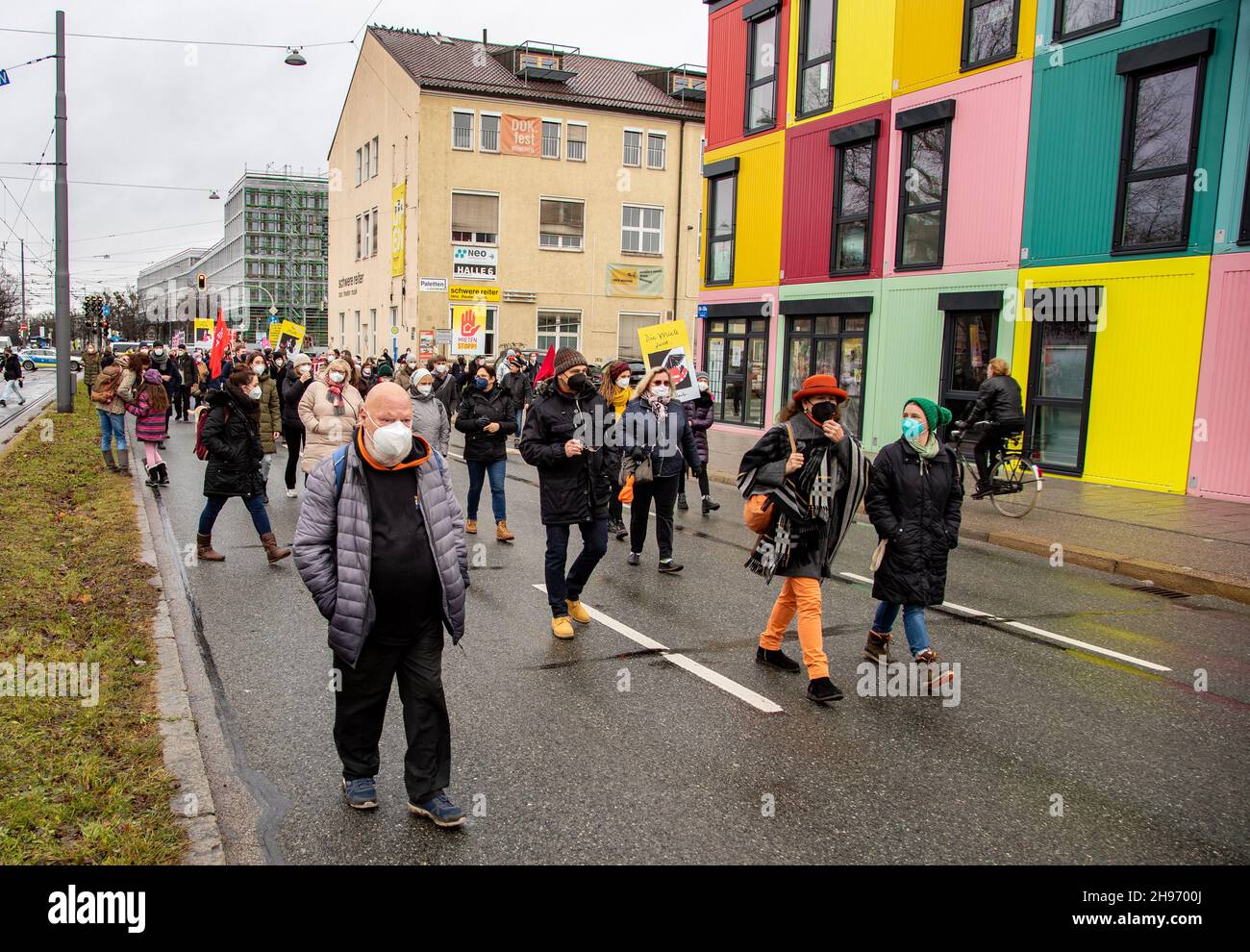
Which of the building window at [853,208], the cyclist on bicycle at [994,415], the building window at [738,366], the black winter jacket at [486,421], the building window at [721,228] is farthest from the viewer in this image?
the building window at [721,228]

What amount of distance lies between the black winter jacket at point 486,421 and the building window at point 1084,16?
10.9 m

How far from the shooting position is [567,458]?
268 inches

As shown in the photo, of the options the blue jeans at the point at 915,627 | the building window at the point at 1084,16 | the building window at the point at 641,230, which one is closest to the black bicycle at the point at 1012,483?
the blue jeans at the point at 915,627

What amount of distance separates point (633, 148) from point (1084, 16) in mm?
27040

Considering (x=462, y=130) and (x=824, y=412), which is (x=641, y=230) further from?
(x=824, y=412)

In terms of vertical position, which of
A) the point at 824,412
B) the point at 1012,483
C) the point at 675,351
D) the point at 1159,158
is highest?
the point at 1159,158

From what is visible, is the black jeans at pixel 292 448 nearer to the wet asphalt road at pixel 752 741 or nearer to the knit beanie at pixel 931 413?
the wet asphalt road at pixel 752 741

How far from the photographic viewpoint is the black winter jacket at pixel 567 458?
6.81m

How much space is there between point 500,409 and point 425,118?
98.0 feet

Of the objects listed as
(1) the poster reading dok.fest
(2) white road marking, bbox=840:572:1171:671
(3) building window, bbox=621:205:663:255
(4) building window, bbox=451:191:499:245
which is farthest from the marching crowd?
(3) building window, bbox=621:205:663:255

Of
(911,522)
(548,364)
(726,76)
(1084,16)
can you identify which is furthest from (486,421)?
(726,76)

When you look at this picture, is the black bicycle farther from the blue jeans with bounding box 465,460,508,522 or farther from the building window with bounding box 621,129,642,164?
the building window with bounding box 621,129,642,164

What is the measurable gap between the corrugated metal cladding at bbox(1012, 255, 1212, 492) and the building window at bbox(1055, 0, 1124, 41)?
3518 mm

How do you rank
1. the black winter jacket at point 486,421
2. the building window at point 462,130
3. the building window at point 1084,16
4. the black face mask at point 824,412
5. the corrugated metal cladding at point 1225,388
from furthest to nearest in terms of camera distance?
the building window at point 462,130, the building window at point 1084,16, the corrugated metal cladding at point 1225,388, the black winter jacket at point 486,421, the black face mask at point 824,412
